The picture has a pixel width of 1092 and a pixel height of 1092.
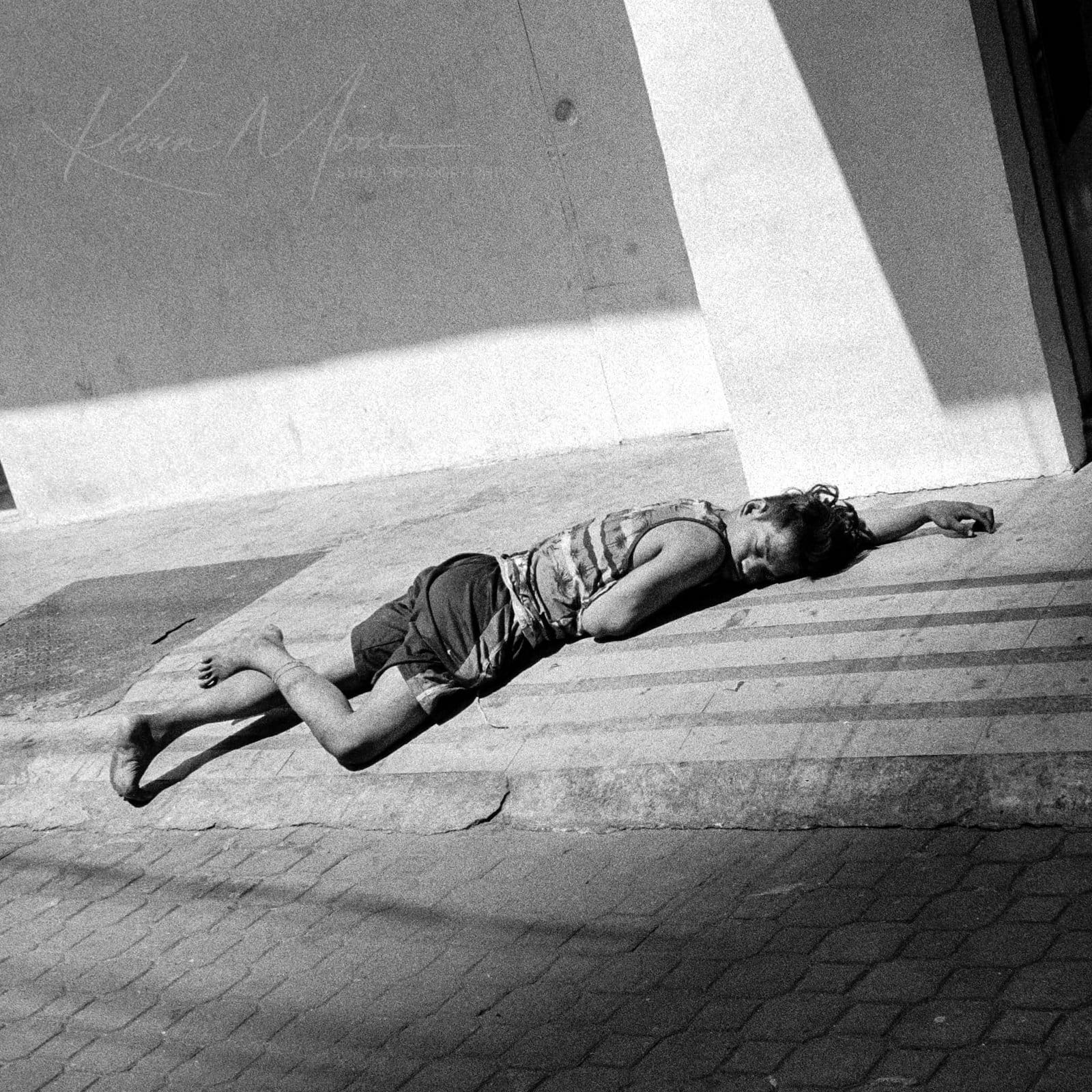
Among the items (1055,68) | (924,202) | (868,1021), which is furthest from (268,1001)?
(1055,68)

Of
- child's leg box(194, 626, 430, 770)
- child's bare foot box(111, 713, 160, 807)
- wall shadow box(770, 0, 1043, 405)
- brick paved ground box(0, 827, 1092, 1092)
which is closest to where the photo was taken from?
brick paved ground box(0, 827, 1092, 1092)

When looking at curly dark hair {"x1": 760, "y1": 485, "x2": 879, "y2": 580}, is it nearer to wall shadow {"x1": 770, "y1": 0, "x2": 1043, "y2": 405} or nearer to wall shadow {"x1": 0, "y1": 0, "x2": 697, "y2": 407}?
wall shadow {"x1": 770, "y1": 0, "x2": 1043, "y2": 405}

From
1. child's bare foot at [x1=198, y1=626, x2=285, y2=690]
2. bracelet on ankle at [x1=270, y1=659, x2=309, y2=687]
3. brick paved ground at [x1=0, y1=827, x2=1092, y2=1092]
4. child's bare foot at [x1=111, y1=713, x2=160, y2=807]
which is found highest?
child's bare foot at [x1=198, y1=626, x2=285, y2=690]

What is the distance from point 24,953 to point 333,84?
5.13m

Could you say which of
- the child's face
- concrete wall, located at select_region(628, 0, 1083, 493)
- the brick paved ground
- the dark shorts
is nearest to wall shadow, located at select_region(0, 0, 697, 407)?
concrete wall, located at select_region(628, 0, 1083, 493)

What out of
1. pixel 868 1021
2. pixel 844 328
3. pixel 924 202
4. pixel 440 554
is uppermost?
pixel 924 202

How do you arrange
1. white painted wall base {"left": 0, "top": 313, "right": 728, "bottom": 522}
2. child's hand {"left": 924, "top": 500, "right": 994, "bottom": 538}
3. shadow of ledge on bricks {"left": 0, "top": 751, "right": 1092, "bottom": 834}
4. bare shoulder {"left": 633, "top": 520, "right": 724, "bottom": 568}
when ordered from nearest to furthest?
1. shadow of ledge on bricks {"left": 0, "top": 751, "right": 1092, "bottom": 834}
2. bare shoulder {"left": 633, "top": 520, "right": 724, "bottom": 568}
3. child's hand {"left": 924, "top": 500, "right": 994, "bottom": 538}
4. white painted wall base {"left": 0, "top": 313, "right": 728, "bottom": 522}

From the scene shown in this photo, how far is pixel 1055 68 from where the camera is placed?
5719 millimetres

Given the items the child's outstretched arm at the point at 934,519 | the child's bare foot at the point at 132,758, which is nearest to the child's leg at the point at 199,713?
the child's bare foot at the point at 132,758

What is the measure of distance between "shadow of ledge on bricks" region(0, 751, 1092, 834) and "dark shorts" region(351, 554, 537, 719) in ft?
1.14

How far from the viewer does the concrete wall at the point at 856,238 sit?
5.42m

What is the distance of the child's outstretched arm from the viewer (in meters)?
5.17

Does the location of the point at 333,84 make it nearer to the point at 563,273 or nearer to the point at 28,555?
Result: the point at 563,273

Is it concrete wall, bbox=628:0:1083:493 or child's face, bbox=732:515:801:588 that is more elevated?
concrete wall, bbox=628:0:1083:493
